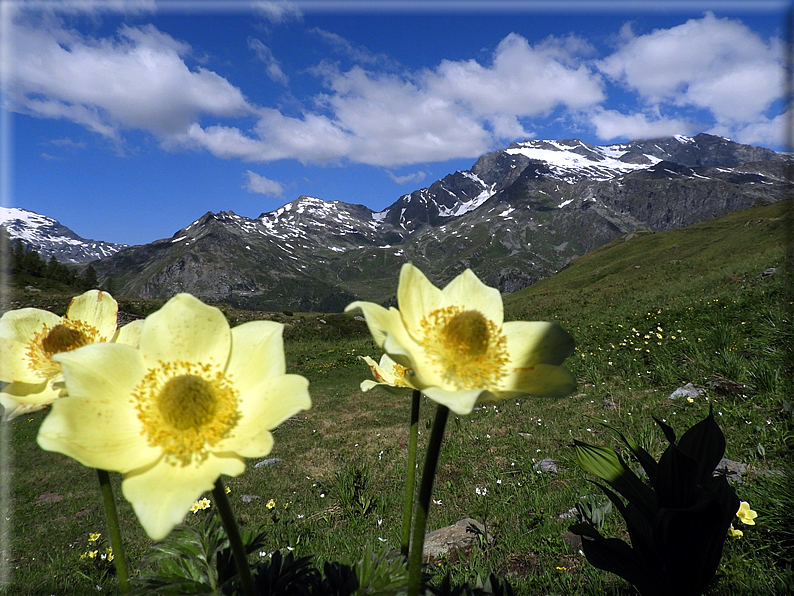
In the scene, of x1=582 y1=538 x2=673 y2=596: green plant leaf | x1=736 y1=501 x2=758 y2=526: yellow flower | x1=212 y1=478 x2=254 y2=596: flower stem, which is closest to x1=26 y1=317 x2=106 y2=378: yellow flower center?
x1=212 y1=478 x2=254 y2=596: flower stem

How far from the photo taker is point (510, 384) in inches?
62.6

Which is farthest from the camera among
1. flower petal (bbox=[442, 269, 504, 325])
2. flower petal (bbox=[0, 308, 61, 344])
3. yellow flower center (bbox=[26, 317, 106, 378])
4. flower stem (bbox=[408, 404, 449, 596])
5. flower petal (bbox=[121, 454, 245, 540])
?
flower petal (bbox=[442, 269, 504, 325])

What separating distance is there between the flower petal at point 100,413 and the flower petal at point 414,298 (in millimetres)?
970

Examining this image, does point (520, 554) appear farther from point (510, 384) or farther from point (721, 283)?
point (721, 283)

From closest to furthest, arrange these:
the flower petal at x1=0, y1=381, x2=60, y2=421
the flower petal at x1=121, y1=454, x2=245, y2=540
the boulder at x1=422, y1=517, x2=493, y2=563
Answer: the flower petal at x1=121, y1=454, x2=245, y2=540 → the flower petal at x1=0, y1=381, x2=60, y2=421 → the boulder at x1=422, y1=517, x2=493, y2=563

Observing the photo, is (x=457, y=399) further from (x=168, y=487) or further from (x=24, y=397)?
(x=24, y=397)

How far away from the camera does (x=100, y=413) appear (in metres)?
1.33

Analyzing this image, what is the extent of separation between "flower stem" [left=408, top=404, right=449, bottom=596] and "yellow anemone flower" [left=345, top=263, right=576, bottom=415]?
0.12 meters

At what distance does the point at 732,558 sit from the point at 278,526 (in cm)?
523

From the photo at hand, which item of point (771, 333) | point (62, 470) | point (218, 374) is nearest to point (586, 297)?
point (771, 333)

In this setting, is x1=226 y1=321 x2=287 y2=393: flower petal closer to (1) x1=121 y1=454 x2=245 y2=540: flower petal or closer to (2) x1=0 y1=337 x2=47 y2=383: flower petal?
(1) x1=121 y1=454 x2=245 y2=540: flower petal

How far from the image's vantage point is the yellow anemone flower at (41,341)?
5.24 feet

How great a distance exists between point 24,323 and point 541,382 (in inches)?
84.5

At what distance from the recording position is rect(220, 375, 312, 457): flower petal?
4.05ft
